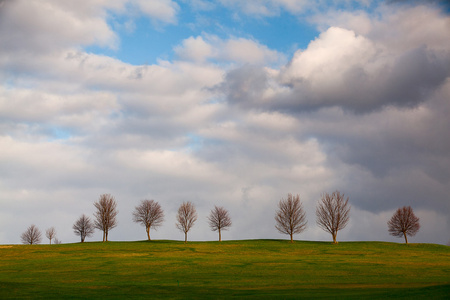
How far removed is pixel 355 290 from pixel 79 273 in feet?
103

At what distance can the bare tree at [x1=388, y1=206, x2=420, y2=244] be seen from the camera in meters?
110

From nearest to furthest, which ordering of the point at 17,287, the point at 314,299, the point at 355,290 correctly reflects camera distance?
the point at 314,299
the point at 355,290
the point at 17,287

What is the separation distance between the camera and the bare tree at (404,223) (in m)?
110

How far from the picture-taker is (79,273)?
4994cm

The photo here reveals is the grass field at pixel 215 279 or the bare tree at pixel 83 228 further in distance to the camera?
the bare tree at pixel 83 228

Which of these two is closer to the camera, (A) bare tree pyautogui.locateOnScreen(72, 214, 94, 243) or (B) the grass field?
(B) the grass field

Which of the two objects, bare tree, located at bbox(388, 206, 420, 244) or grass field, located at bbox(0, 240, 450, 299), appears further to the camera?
bare tree, located at bbox(388, 206, 420, 244)

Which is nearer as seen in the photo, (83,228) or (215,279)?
(215,279)

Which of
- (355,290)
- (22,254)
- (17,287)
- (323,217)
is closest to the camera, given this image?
(355,290)

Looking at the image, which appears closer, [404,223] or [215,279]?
[215,279]

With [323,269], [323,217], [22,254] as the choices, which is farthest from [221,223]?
[323,269]

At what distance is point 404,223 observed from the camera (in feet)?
361

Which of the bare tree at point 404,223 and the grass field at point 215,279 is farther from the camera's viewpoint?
the bare tree at point 404,223

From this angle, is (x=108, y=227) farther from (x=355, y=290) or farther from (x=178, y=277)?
(x=355, y=290)
